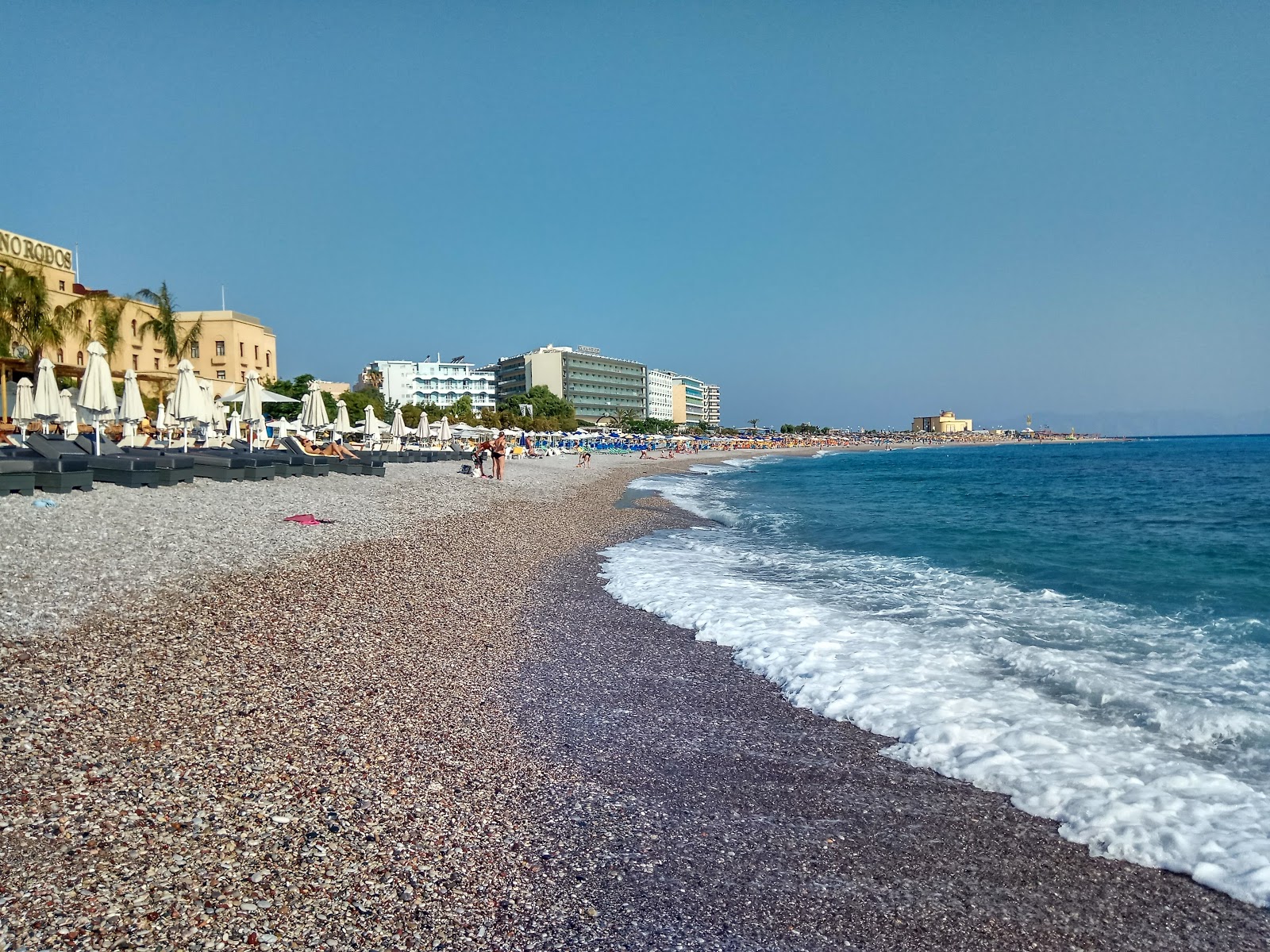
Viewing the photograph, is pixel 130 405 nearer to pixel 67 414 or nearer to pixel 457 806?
pixel 67 414

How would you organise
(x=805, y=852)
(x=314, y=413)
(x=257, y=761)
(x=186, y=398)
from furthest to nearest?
1. (x=314, y=413)
2. (x=186, y=398)
3. (x=257, y=761)
4. (x=805, y=852)

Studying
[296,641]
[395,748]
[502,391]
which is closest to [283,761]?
[395,748]

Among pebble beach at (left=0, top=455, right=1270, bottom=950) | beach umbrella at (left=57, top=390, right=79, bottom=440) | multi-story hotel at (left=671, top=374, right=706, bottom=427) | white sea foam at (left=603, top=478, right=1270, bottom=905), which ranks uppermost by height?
multi-story hotel at (left=671, top=374, right=706, bottom=427)

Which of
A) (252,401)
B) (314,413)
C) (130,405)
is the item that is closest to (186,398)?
(130,405)

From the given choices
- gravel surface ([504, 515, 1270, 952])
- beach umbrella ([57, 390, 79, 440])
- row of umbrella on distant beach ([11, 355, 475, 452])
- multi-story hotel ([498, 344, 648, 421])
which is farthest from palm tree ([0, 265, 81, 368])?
multi-story hotel ([498, 344, 648, 421])

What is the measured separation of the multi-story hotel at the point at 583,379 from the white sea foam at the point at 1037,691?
10900 cm

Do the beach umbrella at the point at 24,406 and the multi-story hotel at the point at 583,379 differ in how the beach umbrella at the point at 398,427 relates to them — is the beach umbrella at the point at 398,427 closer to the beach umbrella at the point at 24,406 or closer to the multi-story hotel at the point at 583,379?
the beach umbrella at the point at 24,406

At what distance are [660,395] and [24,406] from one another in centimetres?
14317

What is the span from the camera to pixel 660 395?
520 feet

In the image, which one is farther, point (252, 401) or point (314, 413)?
point (314, 413)

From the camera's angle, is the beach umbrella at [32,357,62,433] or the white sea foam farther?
the beach umbrella at [32,357,62,433]

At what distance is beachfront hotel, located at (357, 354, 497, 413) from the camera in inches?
4690

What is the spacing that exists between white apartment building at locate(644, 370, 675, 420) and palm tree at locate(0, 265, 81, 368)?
11801 centimetres

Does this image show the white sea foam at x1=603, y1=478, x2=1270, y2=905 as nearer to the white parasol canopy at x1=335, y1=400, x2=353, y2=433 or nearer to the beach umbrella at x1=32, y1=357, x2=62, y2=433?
the beach umbrella at x1=32, y1=357, x2=62, y2=433
